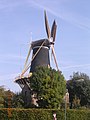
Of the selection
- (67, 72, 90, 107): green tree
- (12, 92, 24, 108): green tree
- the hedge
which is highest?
(67, 72, 90, 107): green tree

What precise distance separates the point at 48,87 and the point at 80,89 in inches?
865

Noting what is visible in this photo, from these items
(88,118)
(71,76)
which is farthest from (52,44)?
(88,118)

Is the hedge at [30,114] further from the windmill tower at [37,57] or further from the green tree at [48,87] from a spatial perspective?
the windmill tower at [37,57]

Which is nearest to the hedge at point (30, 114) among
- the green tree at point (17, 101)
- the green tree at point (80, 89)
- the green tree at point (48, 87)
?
the green tree at point (48, 87)

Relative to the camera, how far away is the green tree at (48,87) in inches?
2207

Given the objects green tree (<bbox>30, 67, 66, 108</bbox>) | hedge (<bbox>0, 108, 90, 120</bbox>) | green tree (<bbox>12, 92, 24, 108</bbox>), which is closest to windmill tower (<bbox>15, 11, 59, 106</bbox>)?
green tree (<bbox>12, 92, 24, 108</bbox>)

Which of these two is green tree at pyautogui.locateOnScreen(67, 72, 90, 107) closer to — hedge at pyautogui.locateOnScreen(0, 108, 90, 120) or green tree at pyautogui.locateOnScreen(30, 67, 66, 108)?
green tree at pyautogui.locateOnScreen(30, 67, 66, 108)

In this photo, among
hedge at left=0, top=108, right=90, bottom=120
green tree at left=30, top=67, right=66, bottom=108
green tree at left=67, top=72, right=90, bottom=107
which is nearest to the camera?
hedge at left=0, top=108, right=90, bottom=120

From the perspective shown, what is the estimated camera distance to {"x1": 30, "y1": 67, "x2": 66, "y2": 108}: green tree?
2207 inches

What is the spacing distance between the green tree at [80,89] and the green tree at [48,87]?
16.9 metres

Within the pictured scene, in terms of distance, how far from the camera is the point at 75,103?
223ft

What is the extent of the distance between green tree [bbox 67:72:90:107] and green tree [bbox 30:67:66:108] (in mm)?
16936

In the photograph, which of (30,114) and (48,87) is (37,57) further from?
(30,114)

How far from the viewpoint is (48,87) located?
57.5 m
